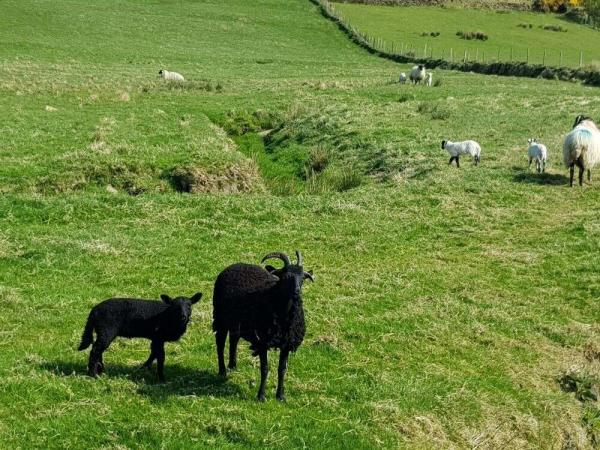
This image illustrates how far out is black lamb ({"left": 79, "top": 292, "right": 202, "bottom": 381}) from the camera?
422 inches

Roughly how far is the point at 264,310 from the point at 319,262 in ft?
23.1

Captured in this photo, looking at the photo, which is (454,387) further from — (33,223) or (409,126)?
(409,126)

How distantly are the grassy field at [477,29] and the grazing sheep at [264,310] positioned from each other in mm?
68021

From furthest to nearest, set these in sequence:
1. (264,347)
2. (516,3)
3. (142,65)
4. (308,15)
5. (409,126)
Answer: (516,3), (308,15), (142,65), (409,126), (264,347)

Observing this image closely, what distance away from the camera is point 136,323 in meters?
10.9

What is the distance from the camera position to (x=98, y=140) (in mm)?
29766

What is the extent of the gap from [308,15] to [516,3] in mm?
37968

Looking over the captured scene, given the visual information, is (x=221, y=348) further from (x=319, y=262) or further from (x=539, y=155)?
(x=539, y=155)

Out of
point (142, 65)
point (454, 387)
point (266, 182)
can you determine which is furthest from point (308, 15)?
point (454, 387)

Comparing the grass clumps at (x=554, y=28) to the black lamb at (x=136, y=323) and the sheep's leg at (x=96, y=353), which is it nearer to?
the black lamb at (x=136, y=323)

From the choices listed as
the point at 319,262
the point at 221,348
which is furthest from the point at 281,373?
the point at 319,262

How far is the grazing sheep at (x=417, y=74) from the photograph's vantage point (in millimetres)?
52938

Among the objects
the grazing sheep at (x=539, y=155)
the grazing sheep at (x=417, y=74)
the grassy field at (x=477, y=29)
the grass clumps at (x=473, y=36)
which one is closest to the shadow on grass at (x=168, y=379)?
the grazing sheep at (x=539, y=155)

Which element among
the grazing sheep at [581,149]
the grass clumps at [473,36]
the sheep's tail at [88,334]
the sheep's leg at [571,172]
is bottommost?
the sheep's tail at [88,334]
